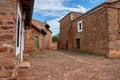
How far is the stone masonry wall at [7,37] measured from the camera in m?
3.71

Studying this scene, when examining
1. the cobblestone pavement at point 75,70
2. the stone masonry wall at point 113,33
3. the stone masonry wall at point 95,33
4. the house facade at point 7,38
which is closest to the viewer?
the house facade at point 7,38

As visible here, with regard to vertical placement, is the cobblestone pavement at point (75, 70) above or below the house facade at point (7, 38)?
below

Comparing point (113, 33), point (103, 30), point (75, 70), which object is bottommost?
point (75, 70)

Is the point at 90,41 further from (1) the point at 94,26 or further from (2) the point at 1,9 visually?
(2) the point at 1,9

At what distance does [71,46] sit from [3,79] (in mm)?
21639

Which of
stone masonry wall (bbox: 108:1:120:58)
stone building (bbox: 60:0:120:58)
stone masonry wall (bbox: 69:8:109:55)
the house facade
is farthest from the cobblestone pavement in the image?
stone masonry wall (bbox: 69:8:109:55)

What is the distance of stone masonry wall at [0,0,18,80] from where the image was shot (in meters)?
3.71

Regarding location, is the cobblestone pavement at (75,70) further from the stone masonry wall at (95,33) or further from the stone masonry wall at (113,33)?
the stone masonry wall at (95,33)

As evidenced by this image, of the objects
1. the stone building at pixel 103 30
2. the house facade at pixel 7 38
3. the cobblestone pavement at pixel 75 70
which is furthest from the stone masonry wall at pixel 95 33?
the house facade at pixel 7 38

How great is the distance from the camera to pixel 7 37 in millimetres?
3785

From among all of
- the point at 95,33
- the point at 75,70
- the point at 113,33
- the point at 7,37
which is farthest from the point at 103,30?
the point at 7,37

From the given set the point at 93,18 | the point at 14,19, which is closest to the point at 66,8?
the point at 93,18

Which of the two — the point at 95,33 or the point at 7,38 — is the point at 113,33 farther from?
the point at 7,38

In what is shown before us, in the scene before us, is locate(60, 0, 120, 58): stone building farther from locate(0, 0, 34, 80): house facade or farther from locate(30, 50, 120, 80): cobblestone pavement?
locate(0, 0, 34, 80): house facade
